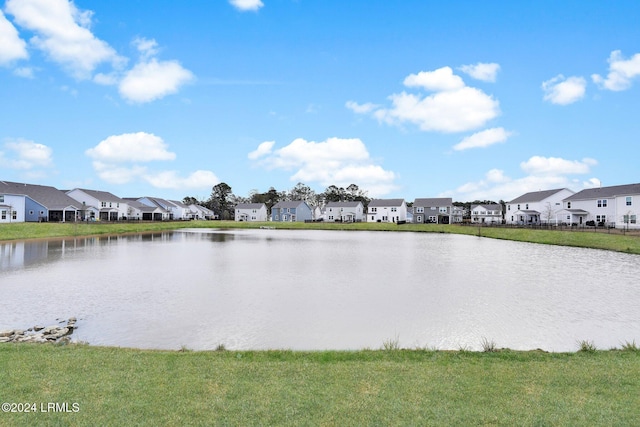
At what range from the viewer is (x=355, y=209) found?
96.8 metres

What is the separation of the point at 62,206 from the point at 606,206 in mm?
82016

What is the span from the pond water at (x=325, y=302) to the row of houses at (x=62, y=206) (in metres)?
38.3

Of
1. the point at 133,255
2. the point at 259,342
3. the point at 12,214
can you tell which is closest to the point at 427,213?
the point at 133,255

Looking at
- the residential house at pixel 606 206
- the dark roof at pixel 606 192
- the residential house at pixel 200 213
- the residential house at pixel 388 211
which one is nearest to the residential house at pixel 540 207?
the residential house at pixel 606 206

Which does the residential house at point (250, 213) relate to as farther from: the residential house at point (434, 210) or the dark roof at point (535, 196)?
the dark roof at point (535, 196)

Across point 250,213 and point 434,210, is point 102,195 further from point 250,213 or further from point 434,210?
point 434,210

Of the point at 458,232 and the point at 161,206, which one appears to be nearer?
the point at 458,232

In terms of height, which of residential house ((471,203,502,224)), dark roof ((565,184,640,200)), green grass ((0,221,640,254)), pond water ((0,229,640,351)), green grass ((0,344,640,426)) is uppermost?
dark roof ((565,184,640,200))

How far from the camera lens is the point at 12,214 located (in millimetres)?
54562

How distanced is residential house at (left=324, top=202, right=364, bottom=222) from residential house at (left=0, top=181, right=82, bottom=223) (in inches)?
2169

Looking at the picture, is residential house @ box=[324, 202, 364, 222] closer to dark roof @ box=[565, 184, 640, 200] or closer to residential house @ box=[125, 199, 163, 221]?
residential house @ box=[125, 199, 163, 221]

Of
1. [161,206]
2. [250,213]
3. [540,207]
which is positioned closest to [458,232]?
[540,207]

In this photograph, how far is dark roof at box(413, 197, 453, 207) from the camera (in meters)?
Result: 86.8

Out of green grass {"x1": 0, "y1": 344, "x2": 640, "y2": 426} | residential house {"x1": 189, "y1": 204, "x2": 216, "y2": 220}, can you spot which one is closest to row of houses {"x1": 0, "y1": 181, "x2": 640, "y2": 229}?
residential house {"x1": 189, "y1": 204, "x2": 216, "y2": 220}
